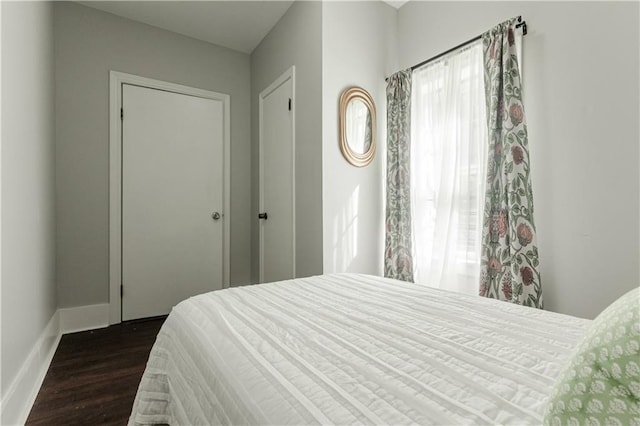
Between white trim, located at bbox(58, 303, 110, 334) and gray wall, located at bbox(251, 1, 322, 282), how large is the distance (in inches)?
68.9

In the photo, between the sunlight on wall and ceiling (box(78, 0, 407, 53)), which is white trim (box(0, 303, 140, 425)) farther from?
ceiling (box(78, 0, 407, 53))

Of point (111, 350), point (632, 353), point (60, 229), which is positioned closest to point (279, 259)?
point (111, 350)

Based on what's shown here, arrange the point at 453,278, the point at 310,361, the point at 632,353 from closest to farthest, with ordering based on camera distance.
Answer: the point at 632,353, the point at 310,361, the point at 453,278

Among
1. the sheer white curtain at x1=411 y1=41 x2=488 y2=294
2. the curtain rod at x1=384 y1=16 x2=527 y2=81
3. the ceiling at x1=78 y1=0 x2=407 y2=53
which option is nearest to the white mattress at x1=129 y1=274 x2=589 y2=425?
the sheer white curtain at x1=411 y1=41 x2=488 y2=294

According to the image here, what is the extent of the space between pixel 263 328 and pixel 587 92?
6.39 ft

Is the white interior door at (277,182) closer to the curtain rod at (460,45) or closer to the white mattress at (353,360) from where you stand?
the curtain rod at (460,45)

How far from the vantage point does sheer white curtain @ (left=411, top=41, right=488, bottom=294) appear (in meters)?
2.10

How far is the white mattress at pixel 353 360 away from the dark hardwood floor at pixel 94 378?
677 millimetres

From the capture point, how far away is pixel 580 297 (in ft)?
5.42

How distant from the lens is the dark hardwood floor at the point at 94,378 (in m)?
1.51

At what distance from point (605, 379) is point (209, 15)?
3.42 metres

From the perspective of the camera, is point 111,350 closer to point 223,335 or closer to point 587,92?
point 223,335

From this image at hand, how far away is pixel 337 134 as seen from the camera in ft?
7.98

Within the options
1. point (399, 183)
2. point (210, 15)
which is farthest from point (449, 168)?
point (210, 15)
